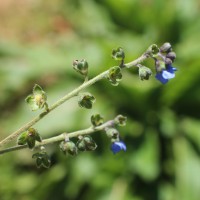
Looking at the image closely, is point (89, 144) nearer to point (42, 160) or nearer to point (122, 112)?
point (42, 160)

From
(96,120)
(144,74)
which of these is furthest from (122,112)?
(144,74)

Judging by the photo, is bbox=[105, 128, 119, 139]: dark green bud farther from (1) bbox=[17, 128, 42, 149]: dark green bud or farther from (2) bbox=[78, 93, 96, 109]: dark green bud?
(1) bbox=[17, 128, 42, 149]: dark green bud

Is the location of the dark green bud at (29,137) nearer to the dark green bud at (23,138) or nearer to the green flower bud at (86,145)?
the dark green bud at (23,138)

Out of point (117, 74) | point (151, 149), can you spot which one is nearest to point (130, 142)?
point (151, 149)

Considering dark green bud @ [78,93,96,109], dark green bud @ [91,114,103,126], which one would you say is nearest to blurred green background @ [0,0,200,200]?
dark green bud @ [91,114,103,126]

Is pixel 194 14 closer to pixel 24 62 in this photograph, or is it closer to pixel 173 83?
pixel 173 83

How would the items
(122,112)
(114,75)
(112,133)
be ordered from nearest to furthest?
(114,75), (112,133), (122,112)
